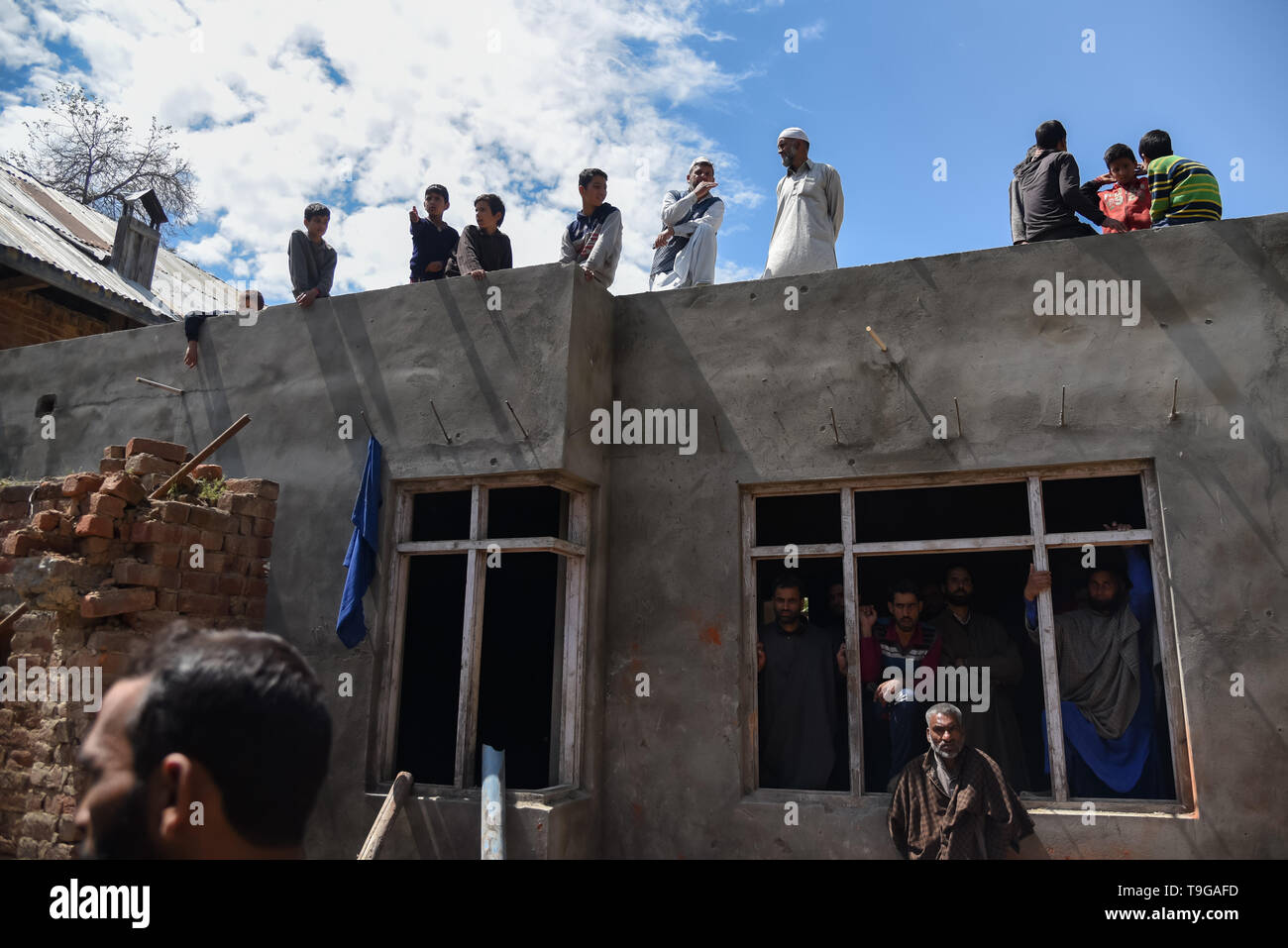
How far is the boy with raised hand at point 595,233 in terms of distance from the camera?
7.02 m

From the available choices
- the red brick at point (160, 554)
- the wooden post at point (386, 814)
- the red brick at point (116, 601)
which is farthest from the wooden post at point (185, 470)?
the wooden post at point (386, 814)

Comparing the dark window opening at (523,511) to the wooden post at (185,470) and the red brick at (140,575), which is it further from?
the red brick at (140,575)

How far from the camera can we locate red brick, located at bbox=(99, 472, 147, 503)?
18.9 feet

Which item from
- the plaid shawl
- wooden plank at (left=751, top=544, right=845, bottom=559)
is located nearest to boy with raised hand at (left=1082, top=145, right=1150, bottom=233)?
wooden plank at (left=751, top=544, right=845, bottom=559)

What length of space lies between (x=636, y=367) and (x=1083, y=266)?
2.97m

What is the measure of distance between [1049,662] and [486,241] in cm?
491

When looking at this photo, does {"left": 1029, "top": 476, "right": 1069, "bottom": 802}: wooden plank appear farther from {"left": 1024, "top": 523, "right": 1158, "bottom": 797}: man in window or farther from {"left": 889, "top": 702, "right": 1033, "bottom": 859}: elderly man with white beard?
{"left": 889, "top": 702, "right": 1033, "bottom": 859}: elderly man with white beard

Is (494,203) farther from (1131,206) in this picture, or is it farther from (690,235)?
(1131,206)

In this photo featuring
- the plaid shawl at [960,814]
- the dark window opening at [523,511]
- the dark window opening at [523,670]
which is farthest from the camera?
the dark window opening at [523,511]

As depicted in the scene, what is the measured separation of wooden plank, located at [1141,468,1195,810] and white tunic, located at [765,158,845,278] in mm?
2863

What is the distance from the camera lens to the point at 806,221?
288 inches

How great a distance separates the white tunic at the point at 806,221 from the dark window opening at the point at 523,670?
9.59 ft

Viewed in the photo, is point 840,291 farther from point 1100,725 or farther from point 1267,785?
point 1267,785
